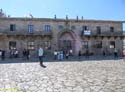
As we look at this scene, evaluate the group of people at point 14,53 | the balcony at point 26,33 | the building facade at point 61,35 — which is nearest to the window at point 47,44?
the building facade at point 61,35

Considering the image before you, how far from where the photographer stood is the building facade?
4150cm

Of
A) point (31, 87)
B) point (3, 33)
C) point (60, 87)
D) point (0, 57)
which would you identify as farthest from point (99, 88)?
point (3, 33)

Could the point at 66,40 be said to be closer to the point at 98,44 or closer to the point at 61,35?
the point at 61,35

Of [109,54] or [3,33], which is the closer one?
[3,33]

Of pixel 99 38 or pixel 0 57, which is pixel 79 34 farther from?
pixel 0 57

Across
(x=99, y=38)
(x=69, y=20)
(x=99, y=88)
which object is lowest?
(x=99, y=88)

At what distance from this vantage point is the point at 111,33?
150ft

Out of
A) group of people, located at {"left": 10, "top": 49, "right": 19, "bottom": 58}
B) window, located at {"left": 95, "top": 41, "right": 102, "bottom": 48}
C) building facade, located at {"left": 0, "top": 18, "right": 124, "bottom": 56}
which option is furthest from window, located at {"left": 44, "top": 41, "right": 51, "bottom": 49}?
window, located at {"left": 95, "top": 41, "right": 102, "bottom": 48}

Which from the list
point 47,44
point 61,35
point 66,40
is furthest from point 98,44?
point 47,44

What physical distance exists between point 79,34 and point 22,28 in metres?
10.3

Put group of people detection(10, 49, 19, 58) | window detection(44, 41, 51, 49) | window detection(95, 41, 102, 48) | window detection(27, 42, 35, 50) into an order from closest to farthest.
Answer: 1. group of people detection(10, 49, 19, 58)
2. window detection(27, 42, 35, 50)
3. window detection(44, 41, 51, 49)
4. window detection(95, 41, 102, 48)

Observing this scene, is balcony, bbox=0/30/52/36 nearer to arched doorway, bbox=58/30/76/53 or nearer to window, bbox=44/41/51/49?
window, bbox=44/41/51/49

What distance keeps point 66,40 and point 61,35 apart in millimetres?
1370

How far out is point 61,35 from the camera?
43531 mm
